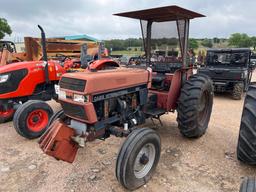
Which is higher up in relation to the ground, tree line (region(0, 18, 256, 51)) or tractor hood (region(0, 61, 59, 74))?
tree line (region(0, 18, 256, 51))

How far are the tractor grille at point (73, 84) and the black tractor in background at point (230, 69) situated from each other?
20.1 feet

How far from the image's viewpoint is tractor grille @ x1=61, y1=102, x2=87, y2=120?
8.61ft

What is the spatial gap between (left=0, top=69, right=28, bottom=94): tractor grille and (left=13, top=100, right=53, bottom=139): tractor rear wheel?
2.50ft

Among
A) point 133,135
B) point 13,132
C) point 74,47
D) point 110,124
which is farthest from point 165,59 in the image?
point 74,47

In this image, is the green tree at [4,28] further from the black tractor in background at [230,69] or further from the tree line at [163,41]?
the black tractor in background at [230,69]

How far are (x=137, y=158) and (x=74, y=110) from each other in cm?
96

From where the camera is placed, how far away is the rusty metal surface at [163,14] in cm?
336

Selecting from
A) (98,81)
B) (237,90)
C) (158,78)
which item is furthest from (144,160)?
(237,90)

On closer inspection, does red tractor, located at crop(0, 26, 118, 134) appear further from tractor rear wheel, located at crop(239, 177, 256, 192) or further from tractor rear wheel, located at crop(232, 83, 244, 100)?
tractor rear wheel, located at crop(232, 83, 244, 100)

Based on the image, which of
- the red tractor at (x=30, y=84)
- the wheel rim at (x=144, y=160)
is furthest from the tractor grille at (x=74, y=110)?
the red tractor at (x=30, y=84)

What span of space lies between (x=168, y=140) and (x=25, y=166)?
2.32 m

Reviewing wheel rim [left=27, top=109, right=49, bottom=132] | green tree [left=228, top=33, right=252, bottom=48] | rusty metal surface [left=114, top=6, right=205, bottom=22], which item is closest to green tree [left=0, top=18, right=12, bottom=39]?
wheel rim [left=27, top=109, right=49, bottom=132]

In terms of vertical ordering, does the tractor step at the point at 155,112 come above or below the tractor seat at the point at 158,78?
below

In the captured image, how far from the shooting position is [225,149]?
3.59m
